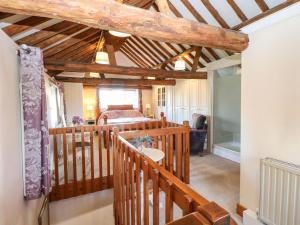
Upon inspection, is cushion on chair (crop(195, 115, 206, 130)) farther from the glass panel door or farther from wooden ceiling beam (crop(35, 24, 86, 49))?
wooden ceiling beam (crop(35, 24, 86, 49))

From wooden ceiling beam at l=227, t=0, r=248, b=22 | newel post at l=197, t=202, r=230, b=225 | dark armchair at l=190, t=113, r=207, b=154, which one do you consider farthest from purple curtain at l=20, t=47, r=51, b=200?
dark armchair at l=190, t=113, r=207, b=154

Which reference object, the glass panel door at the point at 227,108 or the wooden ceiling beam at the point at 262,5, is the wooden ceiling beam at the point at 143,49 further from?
the wooden ceiling beam at the point at 262,5

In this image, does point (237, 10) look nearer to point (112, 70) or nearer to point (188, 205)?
point (112, 70)

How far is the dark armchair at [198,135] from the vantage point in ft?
15.0

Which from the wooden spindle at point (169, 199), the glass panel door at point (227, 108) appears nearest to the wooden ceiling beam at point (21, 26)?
the wooden spindle at point (169, 199)

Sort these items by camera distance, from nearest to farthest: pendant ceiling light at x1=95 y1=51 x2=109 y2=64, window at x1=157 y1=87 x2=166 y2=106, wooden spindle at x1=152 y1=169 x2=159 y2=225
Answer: wooden spindle at x1=152 y1=169 x2=159 y2=225
pendant ceiling light at x1=95 y1=51 x2=109 y2=64
window at x1=157 y1=87 x2=166 y2=106

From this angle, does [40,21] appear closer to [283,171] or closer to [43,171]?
[43,171]

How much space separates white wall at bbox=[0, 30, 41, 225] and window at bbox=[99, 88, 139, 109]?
7048 mm

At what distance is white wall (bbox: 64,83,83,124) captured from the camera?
6.82 m

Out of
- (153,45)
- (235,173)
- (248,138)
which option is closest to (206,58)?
(153,45)

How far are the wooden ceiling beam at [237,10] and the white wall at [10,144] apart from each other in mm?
2838

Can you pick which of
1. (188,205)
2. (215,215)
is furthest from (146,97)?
(215,215)

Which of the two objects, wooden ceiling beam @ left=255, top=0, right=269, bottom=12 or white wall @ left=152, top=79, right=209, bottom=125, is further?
white wall @ left=152, top=79, right=209, bottom=125

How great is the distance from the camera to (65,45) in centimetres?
351
